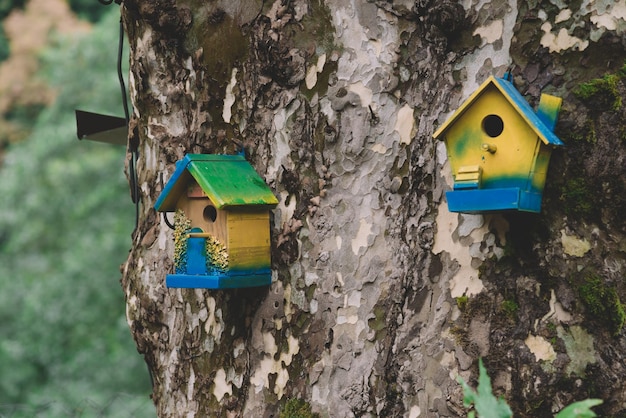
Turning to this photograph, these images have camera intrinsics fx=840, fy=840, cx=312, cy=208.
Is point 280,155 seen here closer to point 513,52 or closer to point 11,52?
point 513,52

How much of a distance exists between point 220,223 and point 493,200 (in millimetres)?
677

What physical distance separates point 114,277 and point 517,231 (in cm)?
618

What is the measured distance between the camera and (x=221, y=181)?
2.04 metres

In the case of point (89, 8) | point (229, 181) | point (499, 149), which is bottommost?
point (229, 181)

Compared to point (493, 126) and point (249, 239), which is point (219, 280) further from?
point (493, 126)

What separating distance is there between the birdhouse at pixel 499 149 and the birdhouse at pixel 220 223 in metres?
0.49

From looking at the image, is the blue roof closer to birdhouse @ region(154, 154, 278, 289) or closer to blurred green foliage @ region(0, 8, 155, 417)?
birdhouse @ region(154, 154, 278, 289)

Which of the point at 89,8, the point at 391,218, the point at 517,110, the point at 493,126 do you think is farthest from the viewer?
the point at 89,8

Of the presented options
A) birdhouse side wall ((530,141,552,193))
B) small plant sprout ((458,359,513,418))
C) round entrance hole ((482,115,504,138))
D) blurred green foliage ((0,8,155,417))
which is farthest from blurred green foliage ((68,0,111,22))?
small plant sprout ((458,359,513,418))

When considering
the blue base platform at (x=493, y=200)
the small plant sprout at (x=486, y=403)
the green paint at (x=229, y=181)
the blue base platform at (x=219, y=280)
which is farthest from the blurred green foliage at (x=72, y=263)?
the small plant sprout at (x=486, y=403)

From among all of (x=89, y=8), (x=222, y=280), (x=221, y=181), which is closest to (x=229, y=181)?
(x=221, y=181)

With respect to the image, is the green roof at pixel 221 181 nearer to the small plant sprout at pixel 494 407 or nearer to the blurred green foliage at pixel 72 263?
the small plant sprout at pixel 494 407

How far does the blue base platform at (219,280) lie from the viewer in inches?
79.4

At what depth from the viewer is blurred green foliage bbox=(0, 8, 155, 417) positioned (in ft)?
24.9
